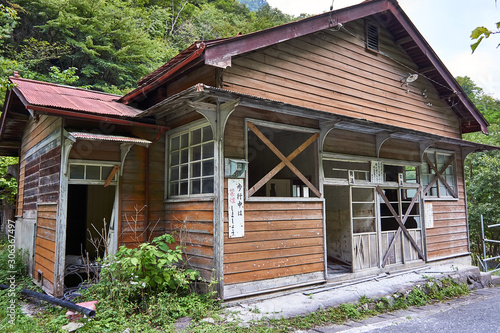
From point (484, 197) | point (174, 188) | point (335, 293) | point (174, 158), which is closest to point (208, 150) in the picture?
point (174, 158)

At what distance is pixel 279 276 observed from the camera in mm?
6582

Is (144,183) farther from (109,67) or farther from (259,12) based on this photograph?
(259,12)

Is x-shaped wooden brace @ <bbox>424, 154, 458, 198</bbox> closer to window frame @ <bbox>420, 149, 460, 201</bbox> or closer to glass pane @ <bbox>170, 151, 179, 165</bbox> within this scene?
window frame @ <bbox>420, 149, 460, 201</bbox>

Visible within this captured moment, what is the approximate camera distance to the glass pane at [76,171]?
6.73 m

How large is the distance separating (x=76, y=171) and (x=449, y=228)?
9.83 m

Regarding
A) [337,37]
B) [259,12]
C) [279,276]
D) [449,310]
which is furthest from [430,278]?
[259,12]

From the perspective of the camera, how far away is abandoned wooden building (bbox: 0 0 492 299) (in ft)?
20.5

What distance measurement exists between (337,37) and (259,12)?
89.1ft

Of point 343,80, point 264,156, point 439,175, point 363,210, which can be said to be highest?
point 343,80

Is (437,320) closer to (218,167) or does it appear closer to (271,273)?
(271,273)

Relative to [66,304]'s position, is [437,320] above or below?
below

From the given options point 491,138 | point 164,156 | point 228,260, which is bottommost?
point 228,260

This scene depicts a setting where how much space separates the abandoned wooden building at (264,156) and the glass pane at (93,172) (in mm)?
35

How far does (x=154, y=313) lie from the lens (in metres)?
5.37
